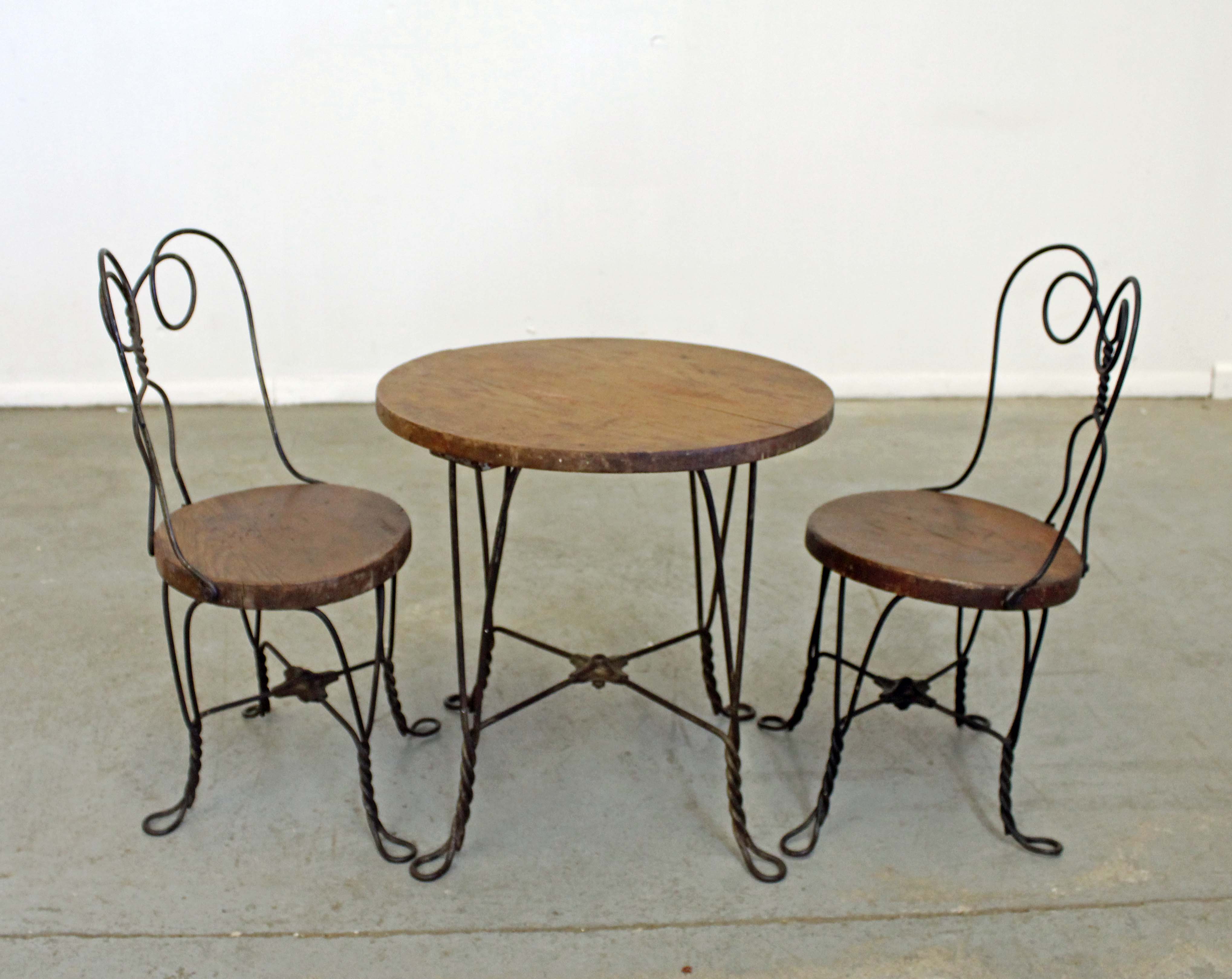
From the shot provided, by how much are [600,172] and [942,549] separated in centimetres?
333

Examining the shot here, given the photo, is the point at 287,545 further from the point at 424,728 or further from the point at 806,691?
the point at 806,691

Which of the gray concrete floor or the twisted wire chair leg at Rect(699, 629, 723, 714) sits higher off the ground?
the twisted wire chair leg at Rect(699, 629, 723, 714)

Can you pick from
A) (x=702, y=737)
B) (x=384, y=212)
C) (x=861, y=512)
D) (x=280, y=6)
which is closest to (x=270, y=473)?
(x=384, y=212)

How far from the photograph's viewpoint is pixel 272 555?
1.94 metres

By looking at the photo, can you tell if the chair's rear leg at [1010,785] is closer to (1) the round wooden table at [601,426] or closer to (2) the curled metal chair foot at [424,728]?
(1) the round wooden table at [601,426]

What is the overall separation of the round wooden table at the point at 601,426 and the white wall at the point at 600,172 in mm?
2659

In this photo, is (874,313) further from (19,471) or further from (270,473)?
(19,471)

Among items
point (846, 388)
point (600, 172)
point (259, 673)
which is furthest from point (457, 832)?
point (846, 388)

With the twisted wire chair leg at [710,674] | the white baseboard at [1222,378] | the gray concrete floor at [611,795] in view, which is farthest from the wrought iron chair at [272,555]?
the white baseboard at [1222,378]

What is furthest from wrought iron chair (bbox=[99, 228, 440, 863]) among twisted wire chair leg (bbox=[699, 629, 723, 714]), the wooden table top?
twisted wire chair leg (bbox=[699, 629, 723, 714])

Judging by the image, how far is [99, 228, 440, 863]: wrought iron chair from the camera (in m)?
1.84

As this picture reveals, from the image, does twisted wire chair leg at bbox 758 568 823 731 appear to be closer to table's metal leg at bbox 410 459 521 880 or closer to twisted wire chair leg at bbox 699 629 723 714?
twisted wire chair leg at bbox 699 629 723 714

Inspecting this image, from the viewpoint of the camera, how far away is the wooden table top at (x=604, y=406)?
1.73 metres

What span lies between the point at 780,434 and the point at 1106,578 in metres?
1.86
